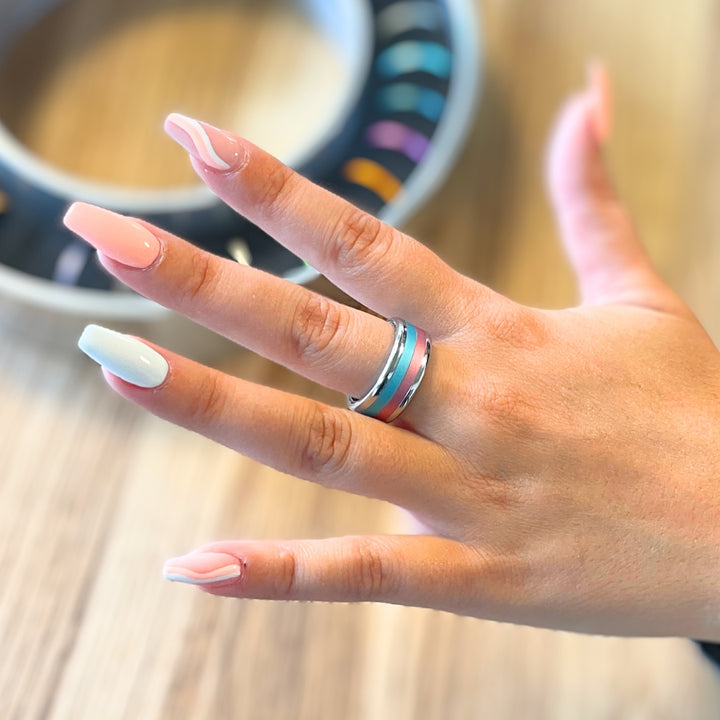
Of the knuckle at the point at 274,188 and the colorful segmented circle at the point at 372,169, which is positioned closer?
the knuckle at the point at 274,188

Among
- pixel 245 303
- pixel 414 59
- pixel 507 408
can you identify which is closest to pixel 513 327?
pixel 507 408

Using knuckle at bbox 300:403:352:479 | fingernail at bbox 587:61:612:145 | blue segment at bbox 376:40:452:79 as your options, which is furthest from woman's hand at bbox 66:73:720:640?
blue segment at bbox 376:40:452:79

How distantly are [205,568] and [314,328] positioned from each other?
0.53ft

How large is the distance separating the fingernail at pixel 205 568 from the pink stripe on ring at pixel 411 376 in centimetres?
13

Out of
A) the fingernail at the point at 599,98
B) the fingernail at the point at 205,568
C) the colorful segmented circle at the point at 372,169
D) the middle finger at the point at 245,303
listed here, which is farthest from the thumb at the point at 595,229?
the fingernail at the point at 205,568

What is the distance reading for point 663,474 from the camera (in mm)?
508

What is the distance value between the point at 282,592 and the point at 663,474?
268 mm

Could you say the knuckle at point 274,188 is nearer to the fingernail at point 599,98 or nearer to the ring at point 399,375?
the ring at point 399,375

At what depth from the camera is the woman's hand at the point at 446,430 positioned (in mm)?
460

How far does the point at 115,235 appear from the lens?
0.44 meters

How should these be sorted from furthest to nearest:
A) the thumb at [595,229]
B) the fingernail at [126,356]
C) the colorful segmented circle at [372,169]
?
the colorful segmented circle at [372,169] → the thumb at [595,229] → the fingernail at [126,356]

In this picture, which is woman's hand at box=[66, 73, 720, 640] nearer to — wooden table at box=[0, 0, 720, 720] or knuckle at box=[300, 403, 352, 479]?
knuckle at box=[300, 403, 352, 479]

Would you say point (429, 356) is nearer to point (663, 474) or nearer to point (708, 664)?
point (663, 474)

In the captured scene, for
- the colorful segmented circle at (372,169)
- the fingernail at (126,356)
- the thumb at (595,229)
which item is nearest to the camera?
the fingernail at (126,356)
